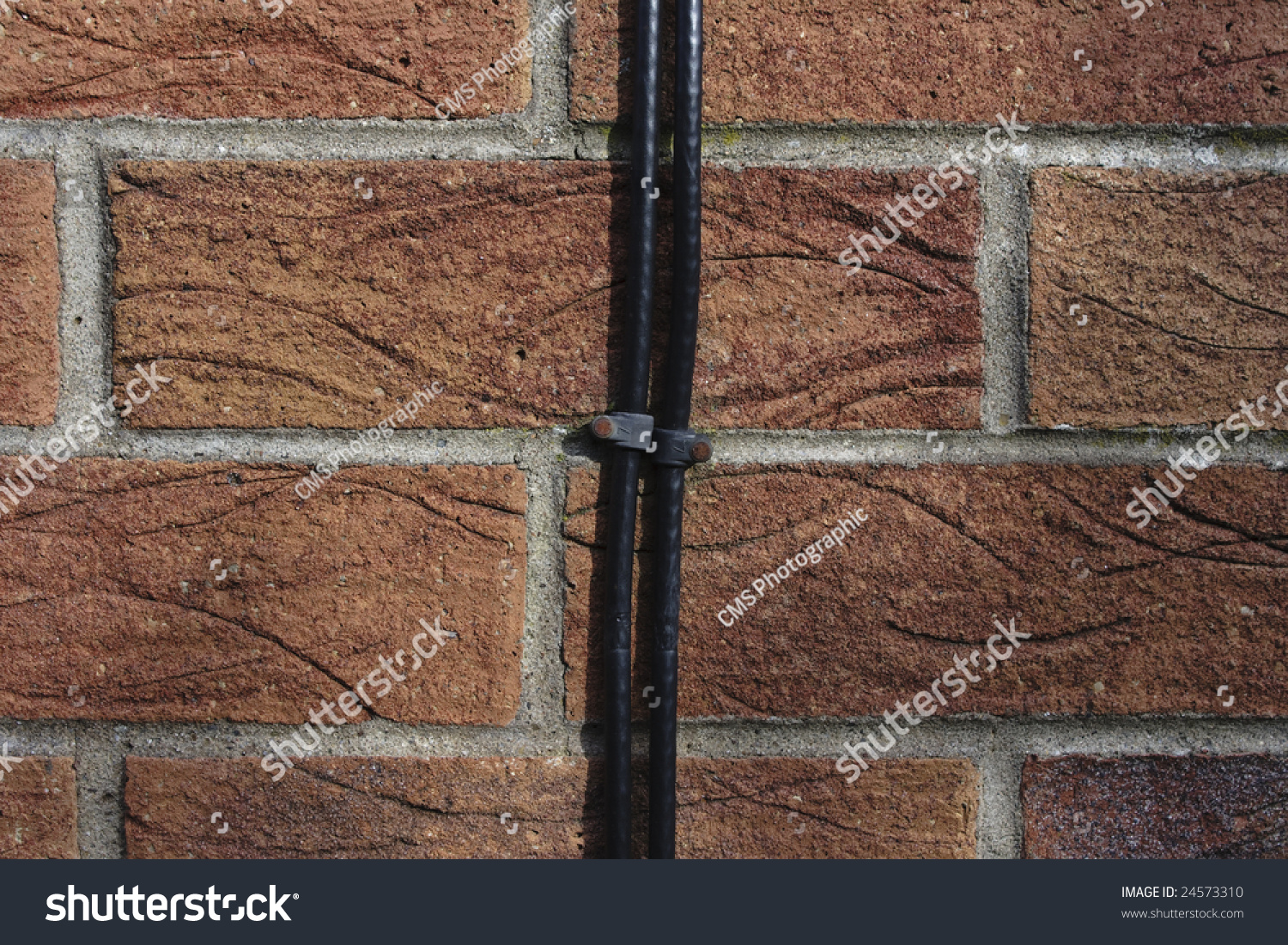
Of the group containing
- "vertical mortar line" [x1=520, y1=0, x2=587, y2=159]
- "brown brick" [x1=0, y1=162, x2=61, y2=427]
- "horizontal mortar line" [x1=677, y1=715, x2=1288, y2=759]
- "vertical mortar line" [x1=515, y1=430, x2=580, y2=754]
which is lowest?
"horizontal mortar line" [x1=677, y1=715, x2=1288, y2=759]

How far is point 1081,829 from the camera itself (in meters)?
0.51

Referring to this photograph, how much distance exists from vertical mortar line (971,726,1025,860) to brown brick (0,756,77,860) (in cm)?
55

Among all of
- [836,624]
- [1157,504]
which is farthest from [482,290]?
[1157,504]

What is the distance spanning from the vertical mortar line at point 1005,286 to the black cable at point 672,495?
0.18m

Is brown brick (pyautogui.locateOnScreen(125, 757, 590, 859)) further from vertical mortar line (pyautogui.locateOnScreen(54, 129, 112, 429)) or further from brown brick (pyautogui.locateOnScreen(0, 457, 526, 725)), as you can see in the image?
vertical mortar line (pyautogui.locateOnScreen(54, 129, 112, 429))

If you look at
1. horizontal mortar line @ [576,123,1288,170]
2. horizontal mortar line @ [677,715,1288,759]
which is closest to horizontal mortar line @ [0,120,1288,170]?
horizontal mortar line @ [576,123,1288,170]

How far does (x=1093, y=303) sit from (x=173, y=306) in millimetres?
553

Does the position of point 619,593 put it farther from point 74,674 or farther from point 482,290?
point 74,674

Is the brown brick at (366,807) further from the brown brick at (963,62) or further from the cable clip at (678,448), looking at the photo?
the brown brick at (963,62)

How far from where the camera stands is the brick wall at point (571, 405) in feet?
1.64

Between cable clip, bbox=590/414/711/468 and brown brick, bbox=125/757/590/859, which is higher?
cable clip, bbox=590/414/711/468

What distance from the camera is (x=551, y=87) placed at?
1.64 ft

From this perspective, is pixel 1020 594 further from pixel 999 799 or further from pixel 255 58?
pixel 255 58

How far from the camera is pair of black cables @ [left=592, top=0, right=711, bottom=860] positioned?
476 millimetres
